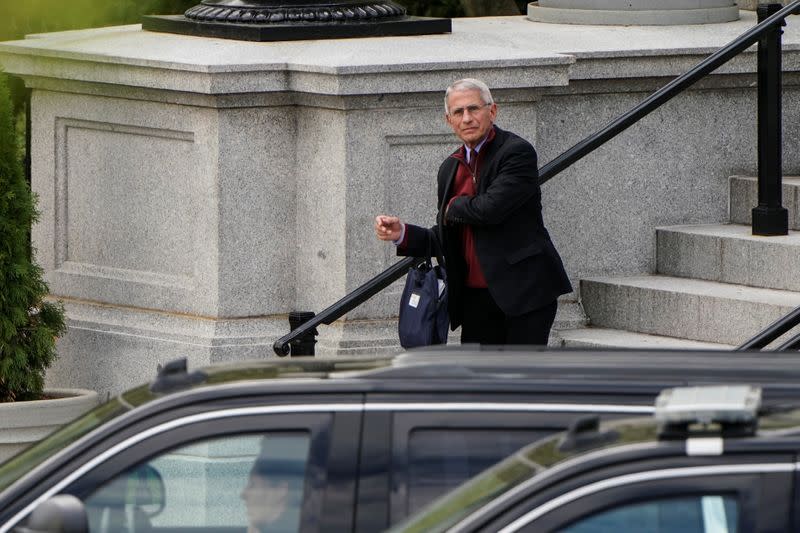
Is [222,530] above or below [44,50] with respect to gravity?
below

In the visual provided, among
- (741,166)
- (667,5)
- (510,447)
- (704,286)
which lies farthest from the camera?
(667,5)

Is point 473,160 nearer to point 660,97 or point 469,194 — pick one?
point 469,194

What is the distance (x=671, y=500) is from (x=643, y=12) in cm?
764

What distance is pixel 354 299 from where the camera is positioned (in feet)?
26.5

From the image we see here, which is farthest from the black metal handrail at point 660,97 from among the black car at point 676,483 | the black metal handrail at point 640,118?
the black car at point 676,483

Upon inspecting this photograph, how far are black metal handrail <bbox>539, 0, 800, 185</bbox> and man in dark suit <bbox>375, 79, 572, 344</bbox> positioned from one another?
954 mm

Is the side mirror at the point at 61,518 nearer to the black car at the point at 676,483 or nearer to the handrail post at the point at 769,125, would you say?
the black car at the point at 676,483

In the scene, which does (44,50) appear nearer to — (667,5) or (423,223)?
(423,223)

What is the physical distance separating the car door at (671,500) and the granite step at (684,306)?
17.9ft

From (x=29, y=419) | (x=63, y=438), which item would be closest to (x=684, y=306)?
(x=29, y=419)

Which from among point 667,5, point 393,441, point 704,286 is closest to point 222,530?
point 393,441

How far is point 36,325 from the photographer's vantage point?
8.62 m

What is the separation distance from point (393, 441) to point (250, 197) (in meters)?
4.95

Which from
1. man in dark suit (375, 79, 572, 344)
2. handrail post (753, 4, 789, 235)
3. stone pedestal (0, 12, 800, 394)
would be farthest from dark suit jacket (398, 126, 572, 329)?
handrail post (753, 4, 789, 235)
